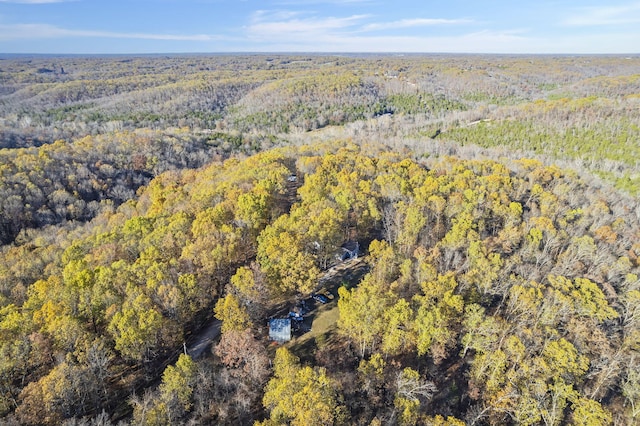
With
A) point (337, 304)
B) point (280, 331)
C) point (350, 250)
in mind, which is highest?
point (350, 250)

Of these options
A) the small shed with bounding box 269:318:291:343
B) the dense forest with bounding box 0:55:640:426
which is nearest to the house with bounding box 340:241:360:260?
the dense forest with bounding box 0:55:640:426

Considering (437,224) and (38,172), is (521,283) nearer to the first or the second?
(437,224)

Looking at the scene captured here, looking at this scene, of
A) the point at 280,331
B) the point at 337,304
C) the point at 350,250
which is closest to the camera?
the point at 280,331

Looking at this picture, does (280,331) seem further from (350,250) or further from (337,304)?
(350,250)

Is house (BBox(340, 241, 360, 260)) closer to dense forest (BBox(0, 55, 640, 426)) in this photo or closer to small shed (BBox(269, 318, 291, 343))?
dense forest (BBox(0, 55, 640, 426))

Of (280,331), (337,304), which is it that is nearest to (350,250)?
(337,304)

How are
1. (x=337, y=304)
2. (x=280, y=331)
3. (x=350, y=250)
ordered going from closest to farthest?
(x=280, y=331) < (x=337, y=304) < (x=350, y=250)

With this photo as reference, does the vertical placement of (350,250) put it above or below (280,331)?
above

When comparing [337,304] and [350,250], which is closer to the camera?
[337,304]
